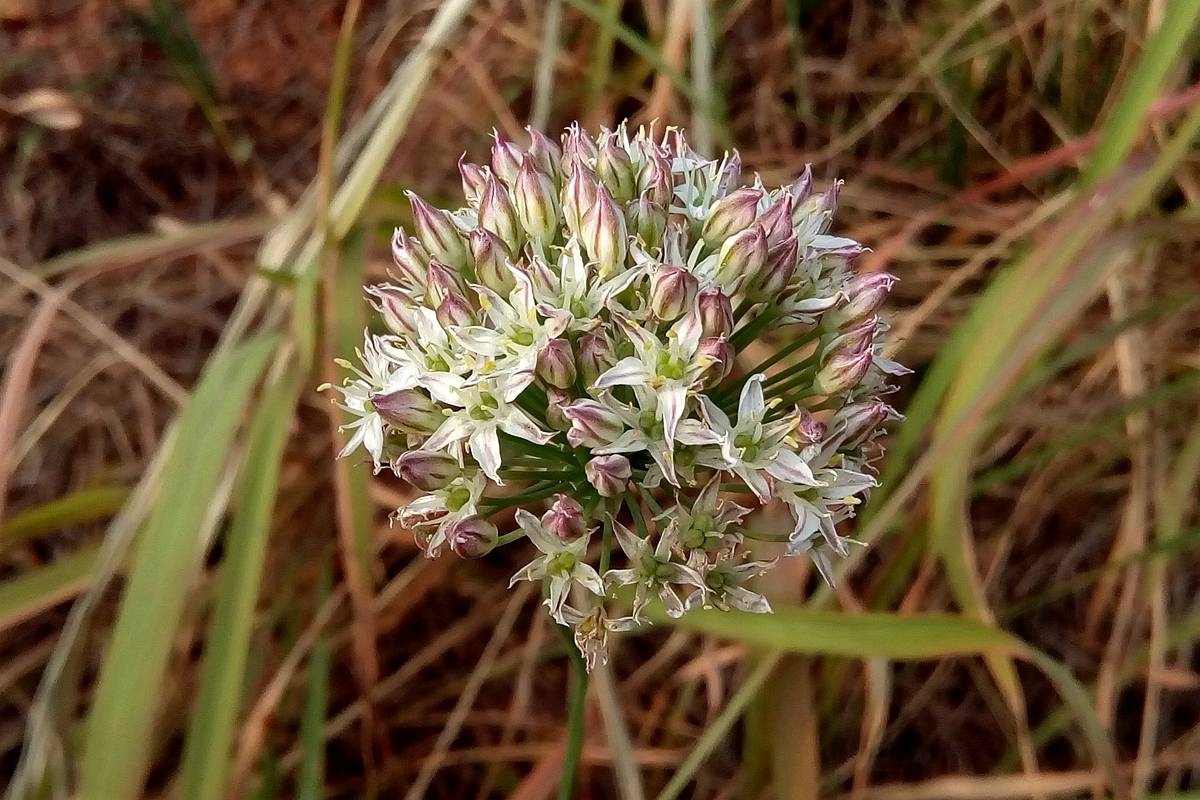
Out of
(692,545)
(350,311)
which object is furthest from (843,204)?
(692,545)

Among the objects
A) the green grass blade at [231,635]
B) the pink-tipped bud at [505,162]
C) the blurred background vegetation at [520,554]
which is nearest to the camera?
the pink-tipped bud at [505,162]

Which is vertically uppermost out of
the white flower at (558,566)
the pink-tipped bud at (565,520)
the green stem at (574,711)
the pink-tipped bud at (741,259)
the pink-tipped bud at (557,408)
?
the pink-tipped bud at (741,259)

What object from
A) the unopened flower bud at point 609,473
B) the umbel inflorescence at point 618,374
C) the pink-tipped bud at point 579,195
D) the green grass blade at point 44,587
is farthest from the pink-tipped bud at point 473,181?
the green grass blade at point 44,587

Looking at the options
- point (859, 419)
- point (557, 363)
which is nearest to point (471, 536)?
point (557, 363)

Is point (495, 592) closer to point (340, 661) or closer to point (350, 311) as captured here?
point (340, 661)

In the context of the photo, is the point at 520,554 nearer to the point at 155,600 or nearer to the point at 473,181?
the point at 155,600

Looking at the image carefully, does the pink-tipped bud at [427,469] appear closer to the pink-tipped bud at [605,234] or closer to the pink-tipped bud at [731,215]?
the pink-tipped bud at [605,234]

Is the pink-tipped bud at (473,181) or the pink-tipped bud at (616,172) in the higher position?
the pink-tipped bud at (473,181)
